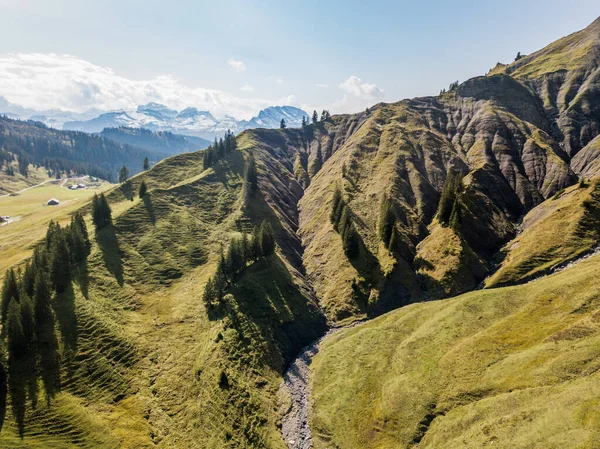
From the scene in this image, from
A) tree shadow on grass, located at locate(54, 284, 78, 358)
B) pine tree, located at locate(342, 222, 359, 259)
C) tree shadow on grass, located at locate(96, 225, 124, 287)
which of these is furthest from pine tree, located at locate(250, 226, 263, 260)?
tree shadow on grass, located at locate(54, 284, 78, 358)

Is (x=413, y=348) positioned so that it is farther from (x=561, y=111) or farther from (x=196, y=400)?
(x=561, y=111)

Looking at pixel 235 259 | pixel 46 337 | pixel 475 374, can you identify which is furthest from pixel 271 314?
pixel 46 337

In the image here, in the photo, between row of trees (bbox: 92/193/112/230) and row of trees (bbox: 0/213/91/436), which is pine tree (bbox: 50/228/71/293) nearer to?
row of trees (bbox: 0/213/91/436)

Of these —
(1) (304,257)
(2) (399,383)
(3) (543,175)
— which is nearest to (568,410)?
(2) (399,383)

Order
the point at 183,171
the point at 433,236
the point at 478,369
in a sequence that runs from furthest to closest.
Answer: the point at 183,171 < the point at 433,236 < the point at 478,369

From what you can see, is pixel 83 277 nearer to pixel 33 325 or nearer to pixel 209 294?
pixel 33 325

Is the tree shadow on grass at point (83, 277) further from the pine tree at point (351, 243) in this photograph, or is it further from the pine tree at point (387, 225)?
the pine tree at point (387, 225)

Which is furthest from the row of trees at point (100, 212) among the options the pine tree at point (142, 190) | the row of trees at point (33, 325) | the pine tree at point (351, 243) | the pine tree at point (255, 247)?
the pine tree at point (351, 243)
